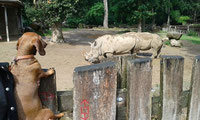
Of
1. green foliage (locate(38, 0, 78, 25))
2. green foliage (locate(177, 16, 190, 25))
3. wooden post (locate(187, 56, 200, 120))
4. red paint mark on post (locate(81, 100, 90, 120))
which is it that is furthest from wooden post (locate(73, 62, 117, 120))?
green foliage (locate(177, 16, 190, 25))

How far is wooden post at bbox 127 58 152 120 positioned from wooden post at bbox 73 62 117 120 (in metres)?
0.17

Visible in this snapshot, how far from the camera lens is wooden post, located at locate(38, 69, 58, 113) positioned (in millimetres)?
1670

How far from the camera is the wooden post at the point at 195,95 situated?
6.51ft

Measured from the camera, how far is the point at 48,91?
167 centimetres

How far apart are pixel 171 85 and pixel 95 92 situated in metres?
0.80

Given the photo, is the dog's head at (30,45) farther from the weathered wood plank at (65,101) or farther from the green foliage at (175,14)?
the green foliage at (175,14)

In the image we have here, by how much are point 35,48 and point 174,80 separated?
1.36 metres


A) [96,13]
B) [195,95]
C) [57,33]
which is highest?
[96,13]

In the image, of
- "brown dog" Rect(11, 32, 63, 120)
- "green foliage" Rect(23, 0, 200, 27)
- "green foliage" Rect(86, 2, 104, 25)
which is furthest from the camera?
"green foliage" Rect(86, 2, 104, 25)

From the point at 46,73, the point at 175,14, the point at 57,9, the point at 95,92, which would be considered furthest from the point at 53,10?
the point at 175,14

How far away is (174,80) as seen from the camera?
1.96m

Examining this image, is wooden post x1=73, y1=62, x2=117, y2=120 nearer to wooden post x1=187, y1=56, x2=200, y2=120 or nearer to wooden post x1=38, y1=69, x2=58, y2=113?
wooden post x1=38, y1=69, x2=58, y2=113

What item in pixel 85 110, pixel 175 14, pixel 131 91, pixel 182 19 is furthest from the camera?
pixel 175 14

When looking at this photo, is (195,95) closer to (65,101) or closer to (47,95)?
(65,101)
